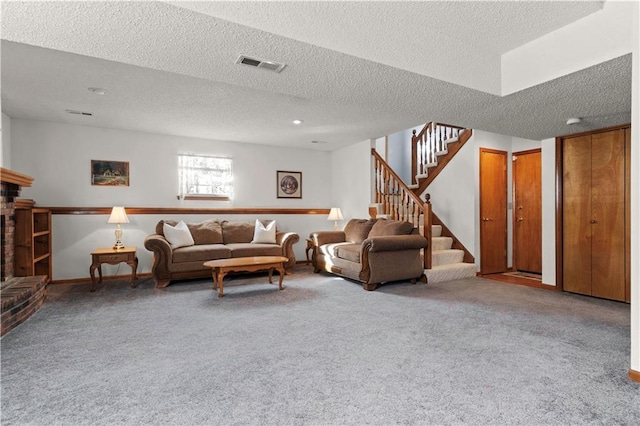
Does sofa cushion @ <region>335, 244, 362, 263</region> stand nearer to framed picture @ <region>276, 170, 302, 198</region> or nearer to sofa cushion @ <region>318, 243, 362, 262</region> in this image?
sofa cushion @ <region>318, 243, 362, 262</region>

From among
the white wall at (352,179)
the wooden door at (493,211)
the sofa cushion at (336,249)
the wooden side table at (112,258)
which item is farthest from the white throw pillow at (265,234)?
the wooden door at (493,211)

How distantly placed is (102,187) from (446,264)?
5660 millimetres

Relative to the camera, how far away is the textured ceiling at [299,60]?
1.88 metres

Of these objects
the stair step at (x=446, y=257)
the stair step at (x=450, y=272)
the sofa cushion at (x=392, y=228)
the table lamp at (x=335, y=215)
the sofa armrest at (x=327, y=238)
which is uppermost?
the table lamp at (x=335, y=215)

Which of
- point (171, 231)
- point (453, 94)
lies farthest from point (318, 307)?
point (171, 231)

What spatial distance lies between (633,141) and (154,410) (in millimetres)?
3157

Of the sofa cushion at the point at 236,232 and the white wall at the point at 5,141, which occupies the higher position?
the white wall at the point at 5,141

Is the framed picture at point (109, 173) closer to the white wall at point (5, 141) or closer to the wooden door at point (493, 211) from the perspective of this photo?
the white wall at point (5, 141)

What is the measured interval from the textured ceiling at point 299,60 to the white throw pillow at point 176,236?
70.5 inches

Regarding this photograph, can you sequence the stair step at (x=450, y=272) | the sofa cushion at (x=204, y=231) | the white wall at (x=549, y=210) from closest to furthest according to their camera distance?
1. the white wall at (x=549, y=210)
2. the stair step at (x=450, y=272)
3. the sofa cushion at (x=204, y=231)

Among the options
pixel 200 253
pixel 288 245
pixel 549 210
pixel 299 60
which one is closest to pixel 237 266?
pixel 200 253

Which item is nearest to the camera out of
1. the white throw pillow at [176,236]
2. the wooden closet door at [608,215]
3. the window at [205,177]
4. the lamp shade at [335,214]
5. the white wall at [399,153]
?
the wooden closet door at [608,215]

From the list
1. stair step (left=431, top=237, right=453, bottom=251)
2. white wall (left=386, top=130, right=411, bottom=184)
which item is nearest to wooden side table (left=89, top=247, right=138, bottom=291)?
stair step (left=431, top=237, right=453, bottom=251)

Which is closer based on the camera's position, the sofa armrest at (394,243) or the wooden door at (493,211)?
the sofa armrest at (394,243)
